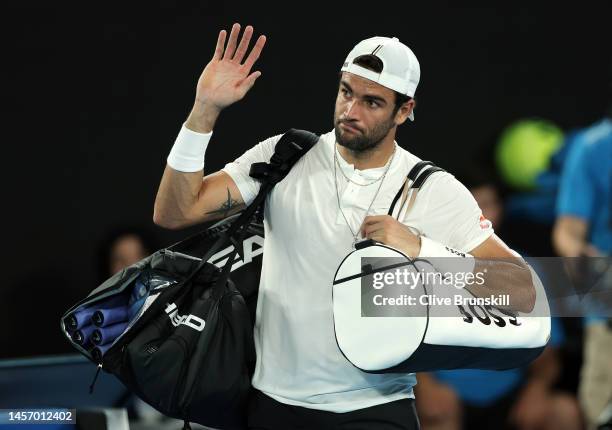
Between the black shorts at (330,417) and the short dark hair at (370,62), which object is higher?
the short dark hair at (370,62)

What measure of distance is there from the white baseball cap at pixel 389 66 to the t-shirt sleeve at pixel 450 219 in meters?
0.33

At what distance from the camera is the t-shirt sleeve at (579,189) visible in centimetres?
580

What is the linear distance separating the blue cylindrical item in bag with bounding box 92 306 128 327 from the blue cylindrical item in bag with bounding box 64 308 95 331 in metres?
0.02

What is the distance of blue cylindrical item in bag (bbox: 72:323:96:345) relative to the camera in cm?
366

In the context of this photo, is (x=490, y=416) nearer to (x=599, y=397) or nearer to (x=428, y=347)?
(x=599, y=397)

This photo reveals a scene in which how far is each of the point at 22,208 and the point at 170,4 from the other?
125cm

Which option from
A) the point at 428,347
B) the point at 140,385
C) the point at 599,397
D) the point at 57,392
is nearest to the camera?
the point at 428,347

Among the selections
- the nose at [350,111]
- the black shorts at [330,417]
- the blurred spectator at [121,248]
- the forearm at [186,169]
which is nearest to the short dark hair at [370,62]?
the nose at [350,111]

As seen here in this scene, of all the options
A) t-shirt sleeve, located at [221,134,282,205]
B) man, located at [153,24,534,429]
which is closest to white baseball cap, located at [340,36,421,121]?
man, located at [153,24,534,429]

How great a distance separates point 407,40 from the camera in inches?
245

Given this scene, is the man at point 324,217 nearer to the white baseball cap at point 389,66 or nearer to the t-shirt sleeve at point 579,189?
the white baseball cap at point 389,66

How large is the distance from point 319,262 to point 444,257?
40cm

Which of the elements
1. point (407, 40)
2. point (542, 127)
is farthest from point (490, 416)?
point (407, 40)

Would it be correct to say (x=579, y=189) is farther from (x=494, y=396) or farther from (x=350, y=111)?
(x=350, y=111)
